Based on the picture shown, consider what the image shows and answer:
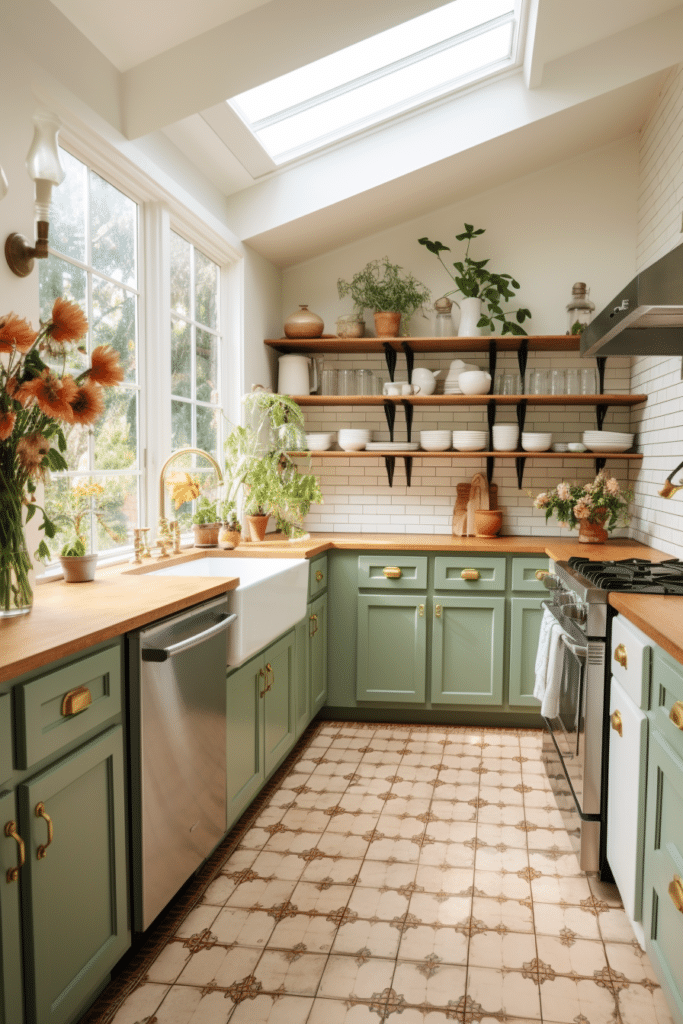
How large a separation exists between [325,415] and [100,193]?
7.13ft

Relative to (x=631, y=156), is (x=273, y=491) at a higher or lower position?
→ lower

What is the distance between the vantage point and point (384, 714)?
4.21 m

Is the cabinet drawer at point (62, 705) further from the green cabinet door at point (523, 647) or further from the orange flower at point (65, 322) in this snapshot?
the green cabinet door at point (523, 647)

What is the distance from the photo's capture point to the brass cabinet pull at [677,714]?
66.6 inches

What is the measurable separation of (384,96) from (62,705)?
3.24 meters

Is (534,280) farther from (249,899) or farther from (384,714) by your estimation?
(249,899)

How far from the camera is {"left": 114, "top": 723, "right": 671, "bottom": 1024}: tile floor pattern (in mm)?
1928

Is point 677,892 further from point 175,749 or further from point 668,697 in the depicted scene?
point 175,749

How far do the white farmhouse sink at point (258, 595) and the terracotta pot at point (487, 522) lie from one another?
1271 millimetres

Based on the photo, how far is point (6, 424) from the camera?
1.69 meters

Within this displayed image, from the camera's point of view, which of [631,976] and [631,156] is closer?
[631,976]

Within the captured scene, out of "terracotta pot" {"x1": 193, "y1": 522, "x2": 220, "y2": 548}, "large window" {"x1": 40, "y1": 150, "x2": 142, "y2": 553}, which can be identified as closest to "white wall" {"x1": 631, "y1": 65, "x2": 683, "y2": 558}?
"terracotta pot" {"x1": 193, "y1": 522, "x2": 220, "y2": 548}

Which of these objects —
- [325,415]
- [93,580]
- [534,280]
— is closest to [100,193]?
[93,580]

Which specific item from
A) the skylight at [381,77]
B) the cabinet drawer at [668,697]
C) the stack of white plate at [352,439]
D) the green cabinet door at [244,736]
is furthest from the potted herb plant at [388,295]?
the cabinet drawer at [668,697]
